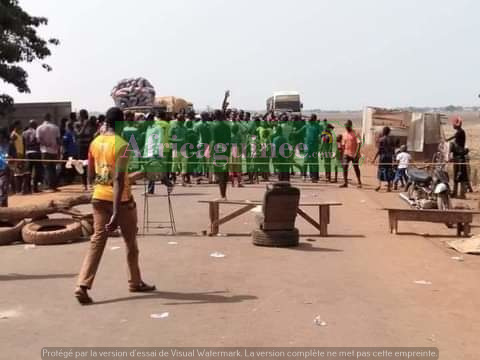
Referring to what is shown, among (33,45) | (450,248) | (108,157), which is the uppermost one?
(33,45)

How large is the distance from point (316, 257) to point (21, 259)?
3.81 metres

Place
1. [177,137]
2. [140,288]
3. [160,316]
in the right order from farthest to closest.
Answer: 1. [177,137]
2. [140,288]
3. [160,316]

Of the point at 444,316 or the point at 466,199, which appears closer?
the point at 444,316

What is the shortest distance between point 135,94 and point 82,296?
29827 mm

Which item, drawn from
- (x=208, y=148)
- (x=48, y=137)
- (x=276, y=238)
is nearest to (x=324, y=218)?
(x=276, y=238)

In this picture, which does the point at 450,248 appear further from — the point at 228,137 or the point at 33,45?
the point at 33,45

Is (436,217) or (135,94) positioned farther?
(135,94)

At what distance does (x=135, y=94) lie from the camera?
116 ft

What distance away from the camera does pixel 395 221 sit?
11.0 meters

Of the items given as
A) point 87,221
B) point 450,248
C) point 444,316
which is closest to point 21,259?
point 87,221

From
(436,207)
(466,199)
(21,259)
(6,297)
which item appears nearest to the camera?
(6,297)

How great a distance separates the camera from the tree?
71.5 ft

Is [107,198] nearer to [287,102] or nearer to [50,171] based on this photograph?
[50,171]

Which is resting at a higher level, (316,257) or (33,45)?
(33,45)
